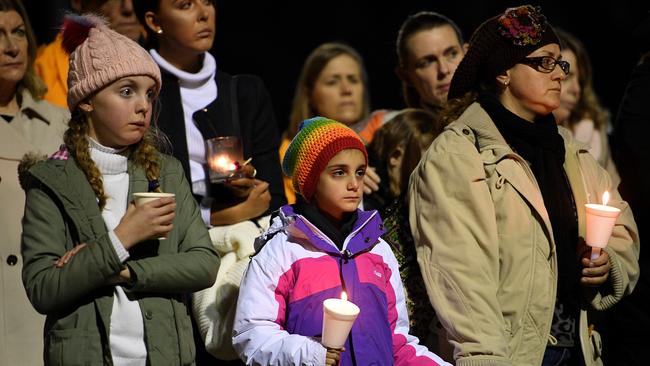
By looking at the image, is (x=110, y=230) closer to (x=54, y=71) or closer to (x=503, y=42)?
(x=503, y=42)

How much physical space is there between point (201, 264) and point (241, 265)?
465 millimetres

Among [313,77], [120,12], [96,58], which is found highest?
[96,58]

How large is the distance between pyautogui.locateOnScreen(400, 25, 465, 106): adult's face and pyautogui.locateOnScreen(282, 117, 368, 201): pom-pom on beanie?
157 cm

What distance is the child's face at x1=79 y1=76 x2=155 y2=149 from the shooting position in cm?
353

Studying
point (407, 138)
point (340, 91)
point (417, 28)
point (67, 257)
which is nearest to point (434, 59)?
point (417, 28)

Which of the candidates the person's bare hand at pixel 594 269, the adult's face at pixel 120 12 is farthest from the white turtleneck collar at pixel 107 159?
the person's bare hand at pixel 594 269

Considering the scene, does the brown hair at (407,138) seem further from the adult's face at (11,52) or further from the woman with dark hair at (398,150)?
the adult's face at (11,52)

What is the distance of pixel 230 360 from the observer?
13.4 ft

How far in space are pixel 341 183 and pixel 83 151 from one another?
1.00 m

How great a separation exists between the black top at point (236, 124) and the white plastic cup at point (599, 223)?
5.13 ft

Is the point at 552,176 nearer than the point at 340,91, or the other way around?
the point at 552,176

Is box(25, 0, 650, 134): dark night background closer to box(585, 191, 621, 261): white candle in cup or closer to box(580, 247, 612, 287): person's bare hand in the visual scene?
box(580, 247, 612, 287): person's bare hand

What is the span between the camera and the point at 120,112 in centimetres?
353

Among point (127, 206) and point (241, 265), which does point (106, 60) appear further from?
point (241, 265)
